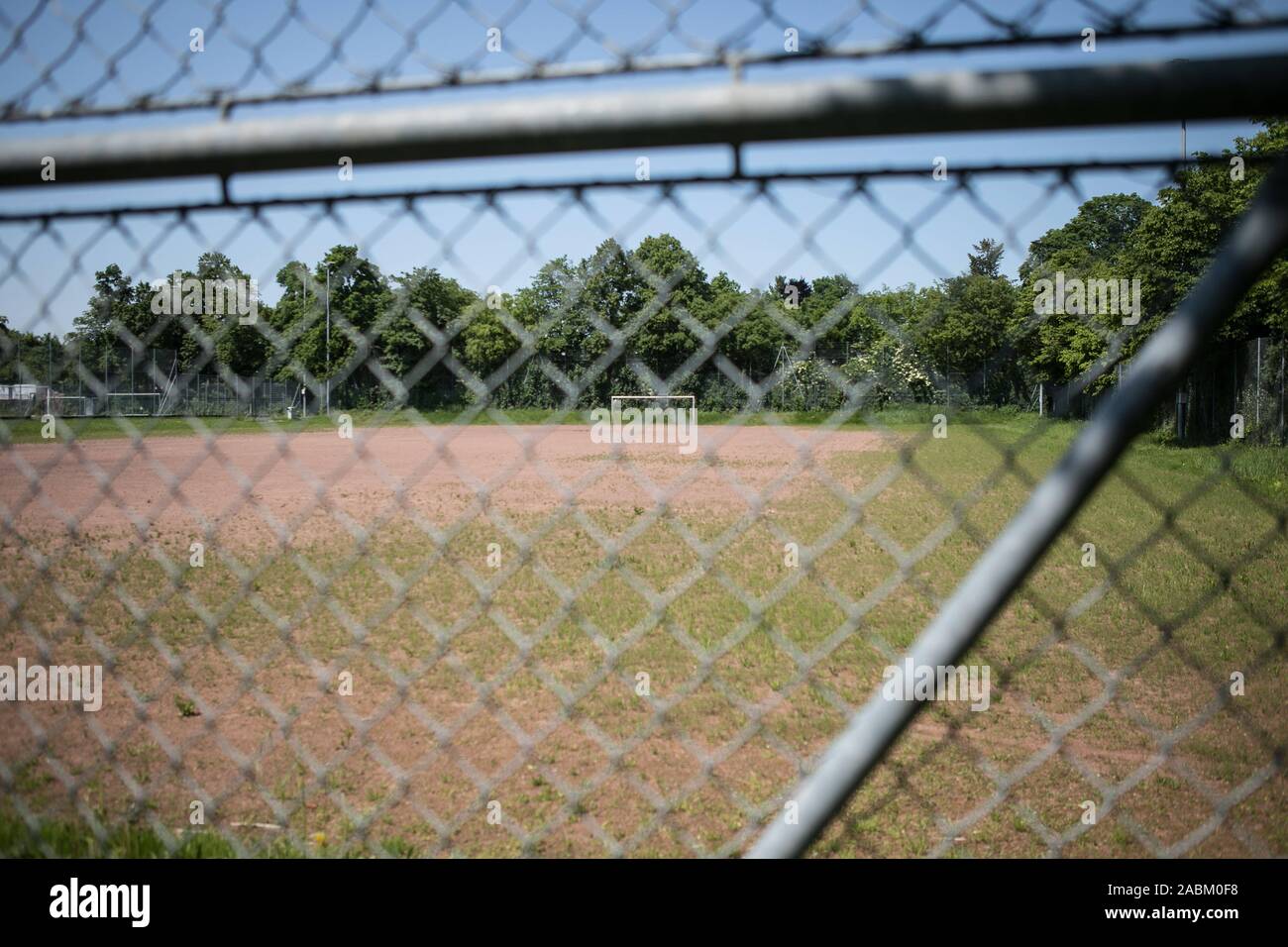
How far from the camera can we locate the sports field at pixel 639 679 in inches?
61.9

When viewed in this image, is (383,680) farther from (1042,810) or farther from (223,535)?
(223,535)

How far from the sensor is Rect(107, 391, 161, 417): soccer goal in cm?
171

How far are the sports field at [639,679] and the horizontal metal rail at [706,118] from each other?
433 mm

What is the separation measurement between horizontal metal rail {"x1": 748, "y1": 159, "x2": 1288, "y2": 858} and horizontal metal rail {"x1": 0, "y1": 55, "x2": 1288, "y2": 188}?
14 cm

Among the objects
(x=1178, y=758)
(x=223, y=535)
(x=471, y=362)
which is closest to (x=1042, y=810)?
(x=1178, y=758)

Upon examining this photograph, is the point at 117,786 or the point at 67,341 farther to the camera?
the point at 117,786

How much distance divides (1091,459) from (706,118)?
1.98ft

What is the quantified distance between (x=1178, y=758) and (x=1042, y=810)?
79 centimetres

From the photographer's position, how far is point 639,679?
10.5ft

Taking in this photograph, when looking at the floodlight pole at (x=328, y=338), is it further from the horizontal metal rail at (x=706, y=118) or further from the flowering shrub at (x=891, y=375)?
the flowering shrub at (x=891, y=375)

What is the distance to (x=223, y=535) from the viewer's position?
7.91 m

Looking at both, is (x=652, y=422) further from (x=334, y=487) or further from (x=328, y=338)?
(x=334, y=487)
